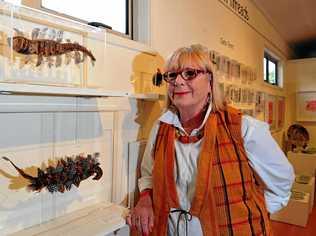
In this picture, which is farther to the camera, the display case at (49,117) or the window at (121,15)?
the window at (121,15)

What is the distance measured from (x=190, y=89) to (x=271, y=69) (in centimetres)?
418

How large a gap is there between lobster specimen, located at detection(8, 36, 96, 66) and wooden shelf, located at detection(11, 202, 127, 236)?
1.90 feet

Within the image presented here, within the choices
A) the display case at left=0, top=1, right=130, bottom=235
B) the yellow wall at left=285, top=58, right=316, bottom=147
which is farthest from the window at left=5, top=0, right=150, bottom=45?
the yellow wall at left=285, top=58, right=316, bottom=147

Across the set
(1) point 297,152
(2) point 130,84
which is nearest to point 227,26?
(2) point 130,84

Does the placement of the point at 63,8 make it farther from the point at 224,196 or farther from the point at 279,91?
the point at 279,91

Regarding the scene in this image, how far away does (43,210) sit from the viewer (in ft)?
3.61

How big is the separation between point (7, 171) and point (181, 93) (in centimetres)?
73

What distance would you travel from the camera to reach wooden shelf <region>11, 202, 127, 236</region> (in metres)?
1.05

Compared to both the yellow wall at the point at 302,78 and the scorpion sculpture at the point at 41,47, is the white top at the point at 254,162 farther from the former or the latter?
the yellow wall at the point at 302,78

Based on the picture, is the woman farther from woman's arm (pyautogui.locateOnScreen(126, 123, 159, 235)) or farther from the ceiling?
the ceiling

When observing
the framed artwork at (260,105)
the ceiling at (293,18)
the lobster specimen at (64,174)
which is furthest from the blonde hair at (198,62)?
the ceiling at (293,18)

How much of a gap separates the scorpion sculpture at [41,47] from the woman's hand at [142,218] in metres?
0.70

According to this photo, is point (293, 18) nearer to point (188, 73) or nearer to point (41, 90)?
point (188, 73)

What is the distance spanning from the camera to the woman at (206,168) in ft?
4.02
